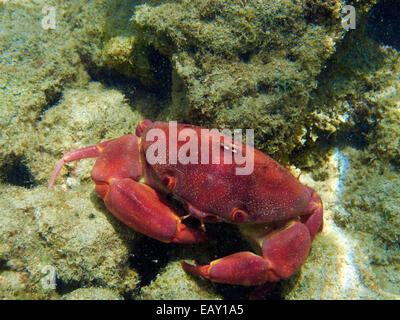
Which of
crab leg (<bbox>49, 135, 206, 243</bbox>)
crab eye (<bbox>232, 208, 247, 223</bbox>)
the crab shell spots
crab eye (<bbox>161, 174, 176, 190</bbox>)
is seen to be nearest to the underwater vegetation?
crab leg (<bbox>49, 135, 206, 243</bbox>)

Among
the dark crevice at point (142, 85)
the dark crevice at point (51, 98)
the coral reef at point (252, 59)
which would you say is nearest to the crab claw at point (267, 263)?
the coral reef at point (252, 59)

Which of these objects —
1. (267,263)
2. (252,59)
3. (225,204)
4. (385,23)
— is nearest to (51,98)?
(252,59)

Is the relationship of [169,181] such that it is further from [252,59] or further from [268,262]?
[252,59]

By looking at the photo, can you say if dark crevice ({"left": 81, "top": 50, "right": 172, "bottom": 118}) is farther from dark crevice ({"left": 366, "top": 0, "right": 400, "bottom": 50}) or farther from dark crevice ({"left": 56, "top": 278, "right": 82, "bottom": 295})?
dark crevice ({"left": 366, "top": 0, "right": 400, "bottom": 50})

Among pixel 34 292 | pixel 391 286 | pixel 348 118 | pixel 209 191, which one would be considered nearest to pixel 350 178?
pixel 348 118

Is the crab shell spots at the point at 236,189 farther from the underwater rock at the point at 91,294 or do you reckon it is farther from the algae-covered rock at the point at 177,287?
the underwater rock at the point at 91,294
